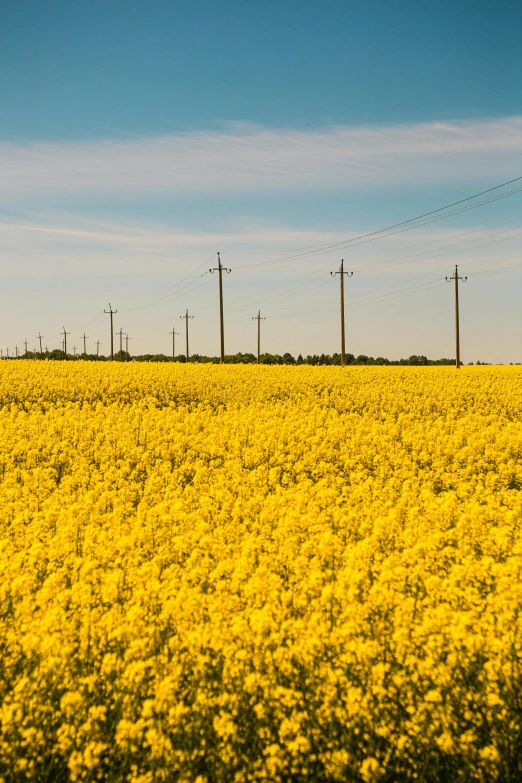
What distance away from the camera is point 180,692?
12.9 feet

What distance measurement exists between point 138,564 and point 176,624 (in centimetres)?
156

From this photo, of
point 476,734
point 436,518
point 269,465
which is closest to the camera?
point 476,734

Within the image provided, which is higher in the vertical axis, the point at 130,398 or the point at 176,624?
the point at 130,398

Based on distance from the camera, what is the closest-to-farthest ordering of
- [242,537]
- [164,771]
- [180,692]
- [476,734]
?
[164,771]
[476,734]
[180,692]
[242,537]

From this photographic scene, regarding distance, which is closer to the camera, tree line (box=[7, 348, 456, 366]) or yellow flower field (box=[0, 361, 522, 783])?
yellow flower field (box=[0, 361, 522, 783])

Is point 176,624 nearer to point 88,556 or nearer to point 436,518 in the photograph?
point 88,556

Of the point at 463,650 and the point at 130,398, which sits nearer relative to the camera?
the point at 463,650

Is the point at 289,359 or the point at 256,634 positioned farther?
the point at 289,359

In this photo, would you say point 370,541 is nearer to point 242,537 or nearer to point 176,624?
point 242,537

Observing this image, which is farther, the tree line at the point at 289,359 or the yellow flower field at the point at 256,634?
the tree line at the point at 289,359

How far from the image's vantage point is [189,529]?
6.80m

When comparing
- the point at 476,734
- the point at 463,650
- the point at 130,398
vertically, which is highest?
the point at 130,398

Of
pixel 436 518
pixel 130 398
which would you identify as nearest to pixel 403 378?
pixel 130 398

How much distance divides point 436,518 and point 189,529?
3.14m
